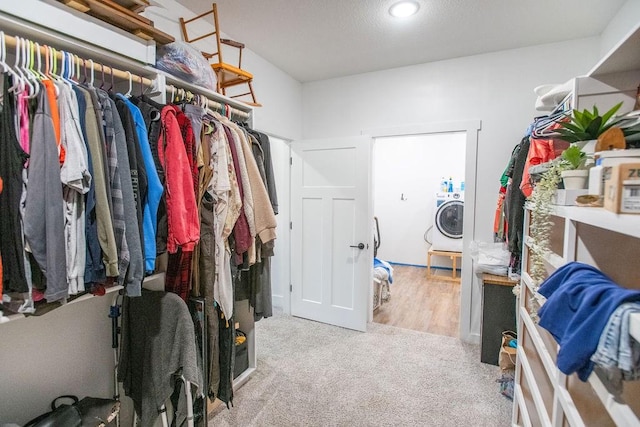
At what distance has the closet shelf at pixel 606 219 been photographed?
2.02ft

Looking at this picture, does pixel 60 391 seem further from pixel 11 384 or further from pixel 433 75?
pixel 433 75

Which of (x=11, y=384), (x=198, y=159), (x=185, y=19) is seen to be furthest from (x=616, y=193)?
(x=185, y=19)

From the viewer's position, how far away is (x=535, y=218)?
4.25 ft

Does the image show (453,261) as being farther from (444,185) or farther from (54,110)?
(54,110)

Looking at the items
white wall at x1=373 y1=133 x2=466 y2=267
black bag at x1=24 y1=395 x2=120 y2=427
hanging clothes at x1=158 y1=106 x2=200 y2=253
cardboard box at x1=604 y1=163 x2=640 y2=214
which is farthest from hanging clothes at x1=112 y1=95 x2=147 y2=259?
white wall at x1=373 y1=133 x2=466 y2=267

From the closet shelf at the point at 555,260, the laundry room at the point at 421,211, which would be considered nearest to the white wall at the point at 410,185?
the laundry room at the point at 421,211

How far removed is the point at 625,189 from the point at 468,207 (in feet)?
7.93

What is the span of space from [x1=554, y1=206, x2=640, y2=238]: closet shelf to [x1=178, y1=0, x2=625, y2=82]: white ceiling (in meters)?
1.76

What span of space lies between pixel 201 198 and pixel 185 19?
1378 mm

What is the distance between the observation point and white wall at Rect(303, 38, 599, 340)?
262 centimetres

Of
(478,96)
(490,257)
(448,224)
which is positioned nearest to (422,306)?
(490,257)

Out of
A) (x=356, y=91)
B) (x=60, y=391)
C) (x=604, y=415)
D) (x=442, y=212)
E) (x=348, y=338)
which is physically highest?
(x=356, y=91)

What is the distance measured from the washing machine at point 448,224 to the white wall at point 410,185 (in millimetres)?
310

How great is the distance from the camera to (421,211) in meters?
5.95
